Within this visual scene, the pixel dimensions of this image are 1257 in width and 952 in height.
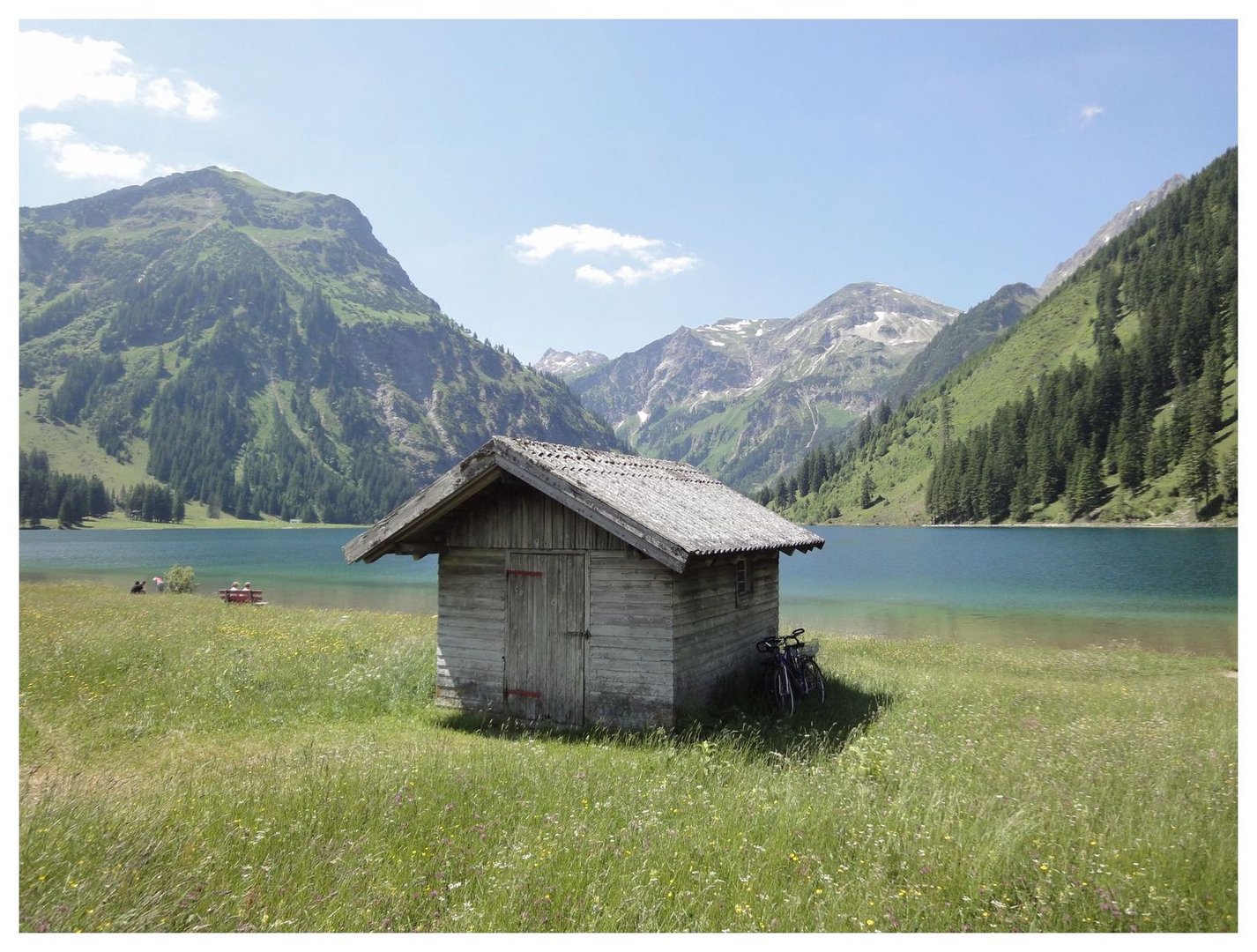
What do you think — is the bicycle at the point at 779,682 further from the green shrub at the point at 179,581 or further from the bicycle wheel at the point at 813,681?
the green shrub at the point at 179,581

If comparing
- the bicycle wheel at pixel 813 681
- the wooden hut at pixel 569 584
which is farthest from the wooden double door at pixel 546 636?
the bicycle wheel at pixel 813 681

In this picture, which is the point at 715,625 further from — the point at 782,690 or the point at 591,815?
the point at 591,815

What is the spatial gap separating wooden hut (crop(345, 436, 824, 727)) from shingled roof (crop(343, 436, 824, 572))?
0.04 metres

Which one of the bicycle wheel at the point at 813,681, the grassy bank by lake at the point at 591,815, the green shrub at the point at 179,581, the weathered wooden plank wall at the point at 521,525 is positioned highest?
the weathered wooden plank wall at the point at 521,525

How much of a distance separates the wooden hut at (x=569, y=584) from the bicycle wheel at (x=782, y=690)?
1090 millimetres

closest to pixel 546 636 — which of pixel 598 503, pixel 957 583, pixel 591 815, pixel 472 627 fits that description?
pixel 472 627

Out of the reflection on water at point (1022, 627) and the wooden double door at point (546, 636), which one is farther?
the reflection on water at point (1022, 627)

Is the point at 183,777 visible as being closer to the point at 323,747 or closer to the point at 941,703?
the point at 323,747

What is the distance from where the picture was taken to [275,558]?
9588 cm

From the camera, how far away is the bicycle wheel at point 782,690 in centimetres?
1605

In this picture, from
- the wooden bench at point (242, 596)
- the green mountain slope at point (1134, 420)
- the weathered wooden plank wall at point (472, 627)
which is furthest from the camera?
the green mountain slope at point (1134, 420)

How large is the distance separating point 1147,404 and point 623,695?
598 ft

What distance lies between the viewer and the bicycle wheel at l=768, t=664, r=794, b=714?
1605 cm

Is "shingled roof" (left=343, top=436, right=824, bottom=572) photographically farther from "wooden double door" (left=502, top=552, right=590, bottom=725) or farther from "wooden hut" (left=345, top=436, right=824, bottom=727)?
"wooden double door" (left=502, top=552, right=590, bottom=725)
